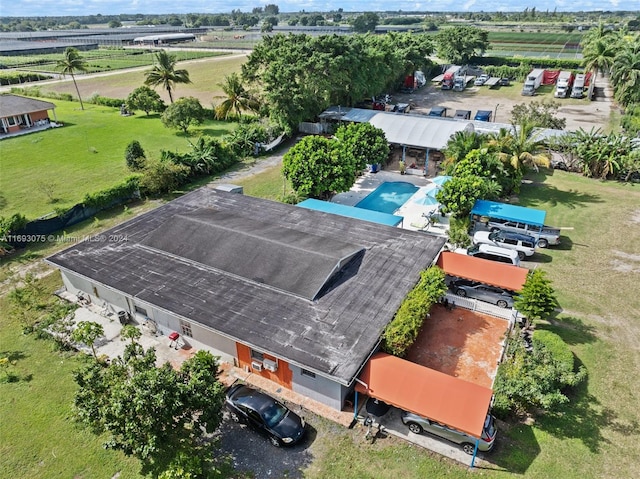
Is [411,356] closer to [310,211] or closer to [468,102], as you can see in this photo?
[310,211]

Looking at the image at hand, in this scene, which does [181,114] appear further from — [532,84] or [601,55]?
[601,55]

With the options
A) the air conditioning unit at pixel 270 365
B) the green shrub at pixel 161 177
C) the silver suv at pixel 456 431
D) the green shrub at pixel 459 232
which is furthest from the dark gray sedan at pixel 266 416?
the green shrub at pixel 161 177

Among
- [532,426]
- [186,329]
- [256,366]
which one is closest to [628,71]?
[532,426]

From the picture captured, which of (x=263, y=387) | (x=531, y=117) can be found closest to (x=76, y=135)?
(x=263, y=387)

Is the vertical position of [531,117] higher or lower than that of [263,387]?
higher

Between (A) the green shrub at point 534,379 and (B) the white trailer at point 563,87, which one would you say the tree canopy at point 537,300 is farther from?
(B) the white trailer at point 563,87

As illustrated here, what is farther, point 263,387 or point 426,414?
point 263,387

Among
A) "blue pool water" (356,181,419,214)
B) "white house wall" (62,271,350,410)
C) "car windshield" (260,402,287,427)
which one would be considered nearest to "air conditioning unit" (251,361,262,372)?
"white house wall" (62,271,350,410)
